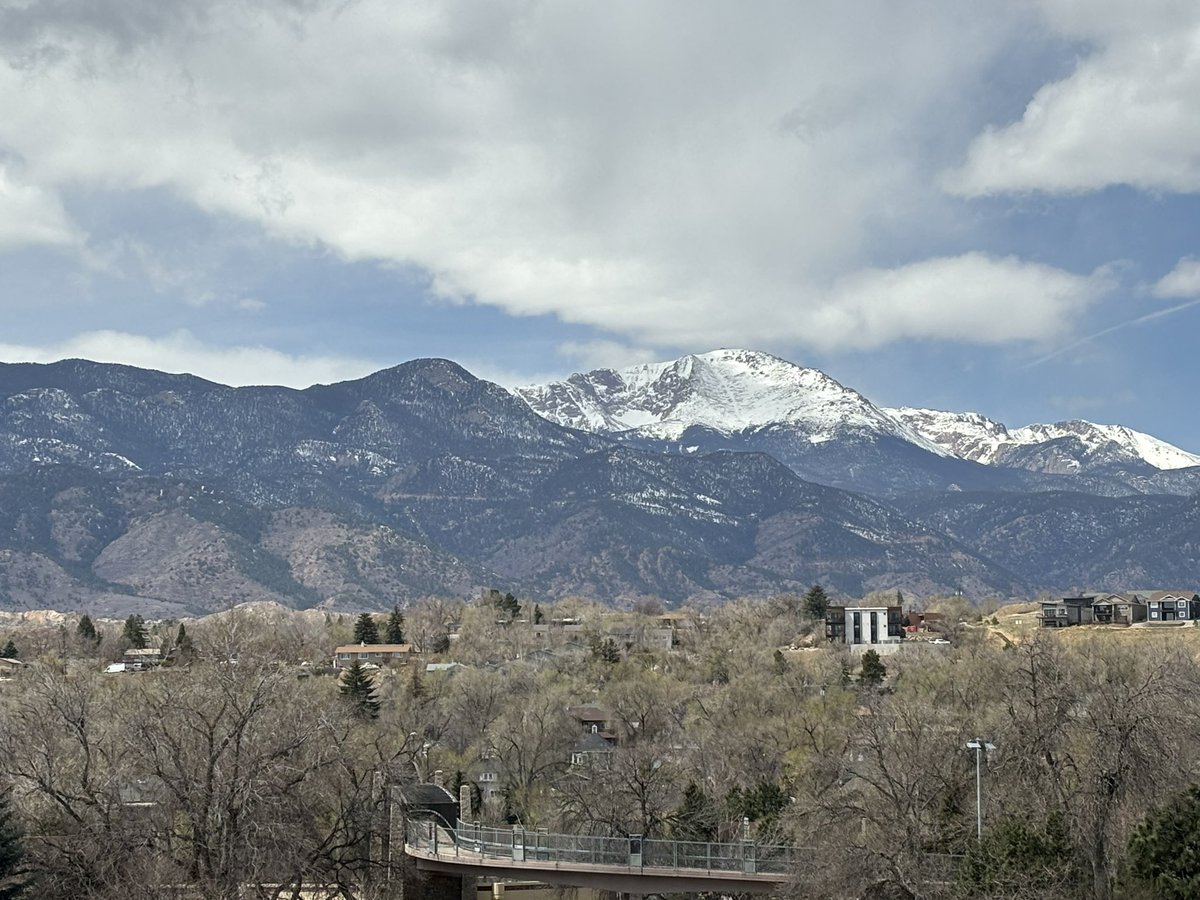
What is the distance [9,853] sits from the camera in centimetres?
5191

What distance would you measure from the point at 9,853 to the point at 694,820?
108 ft

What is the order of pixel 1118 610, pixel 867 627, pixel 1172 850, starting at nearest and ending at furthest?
pixel 1172 850
pixel 1118 610
pixel 867 627

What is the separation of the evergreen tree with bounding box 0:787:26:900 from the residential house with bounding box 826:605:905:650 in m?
126

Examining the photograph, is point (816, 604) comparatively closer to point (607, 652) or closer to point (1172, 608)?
point (607, 652)

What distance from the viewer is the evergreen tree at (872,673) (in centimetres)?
13050

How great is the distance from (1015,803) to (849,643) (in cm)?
11726

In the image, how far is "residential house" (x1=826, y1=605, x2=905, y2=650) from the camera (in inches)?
6875

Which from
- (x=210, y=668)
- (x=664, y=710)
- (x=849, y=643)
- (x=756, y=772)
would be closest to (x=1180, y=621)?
(x=849, y=643)

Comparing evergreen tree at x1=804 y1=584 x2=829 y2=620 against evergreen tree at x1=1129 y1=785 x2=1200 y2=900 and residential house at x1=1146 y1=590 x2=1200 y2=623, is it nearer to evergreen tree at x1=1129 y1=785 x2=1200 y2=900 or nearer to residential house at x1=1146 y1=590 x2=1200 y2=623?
residential house at x1=1146 y1=590 x2=1200 y2=623

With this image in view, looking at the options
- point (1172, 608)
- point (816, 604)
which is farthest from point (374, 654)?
point (1172, 608)

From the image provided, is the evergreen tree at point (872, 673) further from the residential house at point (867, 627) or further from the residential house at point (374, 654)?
the residential house at point (374, 654)

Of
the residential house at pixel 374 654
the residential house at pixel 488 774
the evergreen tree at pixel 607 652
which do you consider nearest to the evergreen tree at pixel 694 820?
the residential house at pixel 488 774

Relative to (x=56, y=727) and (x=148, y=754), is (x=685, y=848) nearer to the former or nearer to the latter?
(x=148, y=754)

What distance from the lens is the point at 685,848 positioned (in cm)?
6631
